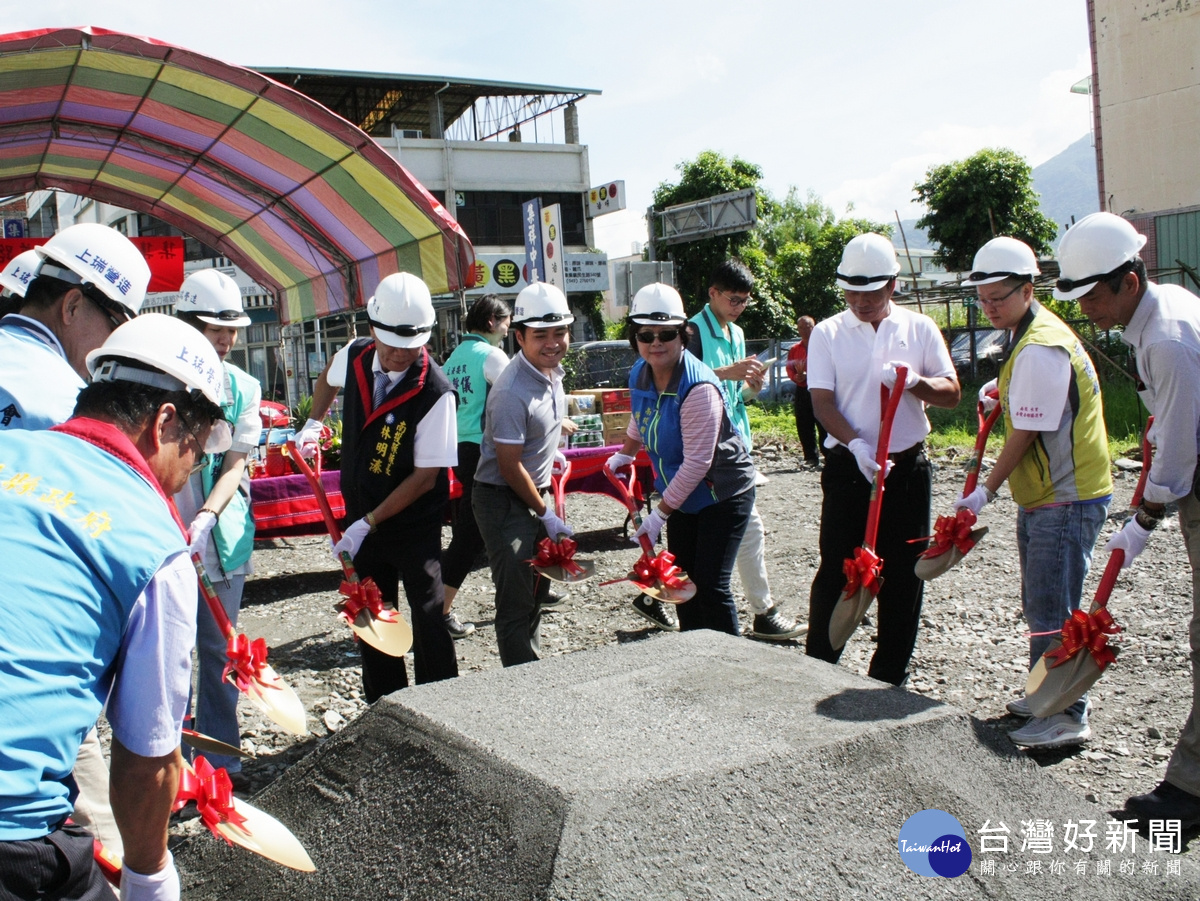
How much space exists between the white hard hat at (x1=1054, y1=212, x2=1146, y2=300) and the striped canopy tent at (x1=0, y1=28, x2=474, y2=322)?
4.54 m

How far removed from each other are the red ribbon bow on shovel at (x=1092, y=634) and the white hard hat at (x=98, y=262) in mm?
2813

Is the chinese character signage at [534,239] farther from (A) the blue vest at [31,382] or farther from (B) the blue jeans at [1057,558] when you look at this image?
(A) the blue vest at [31,382]

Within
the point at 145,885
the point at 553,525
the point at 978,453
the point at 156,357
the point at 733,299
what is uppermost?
the point at 733,299

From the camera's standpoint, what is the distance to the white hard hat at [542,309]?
361 centimetres

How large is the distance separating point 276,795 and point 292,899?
50cm

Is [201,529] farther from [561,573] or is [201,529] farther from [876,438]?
[876,438]

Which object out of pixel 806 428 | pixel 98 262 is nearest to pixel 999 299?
pixel 98 262

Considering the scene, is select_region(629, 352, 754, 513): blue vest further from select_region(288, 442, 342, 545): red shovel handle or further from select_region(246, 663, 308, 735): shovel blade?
select_region(246, 663, 308, 735): shovel blade

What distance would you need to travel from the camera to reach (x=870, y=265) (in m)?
3.50

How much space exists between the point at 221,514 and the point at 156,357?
181cm

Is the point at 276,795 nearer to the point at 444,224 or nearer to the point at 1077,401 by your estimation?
the point at 1077,401

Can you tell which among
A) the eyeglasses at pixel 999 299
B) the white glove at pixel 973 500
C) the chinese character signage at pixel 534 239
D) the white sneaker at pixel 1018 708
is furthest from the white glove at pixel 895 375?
the chinese character signage at pixel 534 239

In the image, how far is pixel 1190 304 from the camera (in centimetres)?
272

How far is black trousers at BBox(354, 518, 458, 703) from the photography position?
341 cm
